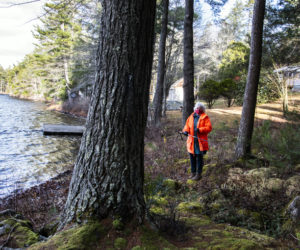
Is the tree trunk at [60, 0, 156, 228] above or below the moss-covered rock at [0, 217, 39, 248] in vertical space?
above

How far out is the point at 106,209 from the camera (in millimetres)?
2240

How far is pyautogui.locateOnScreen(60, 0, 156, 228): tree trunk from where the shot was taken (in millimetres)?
2242

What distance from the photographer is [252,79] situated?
5805mm

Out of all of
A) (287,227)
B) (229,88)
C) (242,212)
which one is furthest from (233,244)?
(229,88)

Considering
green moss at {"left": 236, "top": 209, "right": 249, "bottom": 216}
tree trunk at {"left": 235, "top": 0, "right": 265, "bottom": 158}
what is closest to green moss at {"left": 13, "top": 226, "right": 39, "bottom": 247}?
green moss at {"left": 236, "top": 209, "right": 249, "bottom": 216}

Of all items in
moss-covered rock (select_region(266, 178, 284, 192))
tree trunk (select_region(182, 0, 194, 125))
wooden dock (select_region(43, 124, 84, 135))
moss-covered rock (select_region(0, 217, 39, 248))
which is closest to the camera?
moss-covered rock (select_region(0, 217, 39, 248))

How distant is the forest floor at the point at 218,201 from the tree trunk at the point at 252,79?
17.2 inches

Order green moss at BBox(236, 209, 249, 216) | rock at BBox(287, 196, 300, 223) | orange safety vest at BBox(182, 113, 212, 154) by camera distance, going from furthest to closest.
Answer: orange safety vest at BBox(182, 113, 212, 154), green moss at BBox(236, 209, 249, 216), rock at BBox(287, 196, 300, 223)

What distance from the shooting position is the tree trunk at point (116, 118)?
2242 mm

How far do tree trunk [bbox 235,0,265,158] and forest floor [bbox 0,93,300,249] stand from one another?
1.43 ft

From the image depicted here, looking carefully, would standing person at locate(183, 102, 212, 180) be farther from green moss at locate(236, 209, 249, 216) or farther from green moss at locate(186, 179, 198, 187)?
green moss at locate(236, 209, 249, 216)

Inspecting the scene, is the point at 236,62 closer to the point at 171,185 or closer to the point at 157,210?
the point at 171,185

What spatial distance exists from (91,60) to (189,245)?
2042 cm

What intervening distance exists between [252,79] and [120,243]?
5.17m
